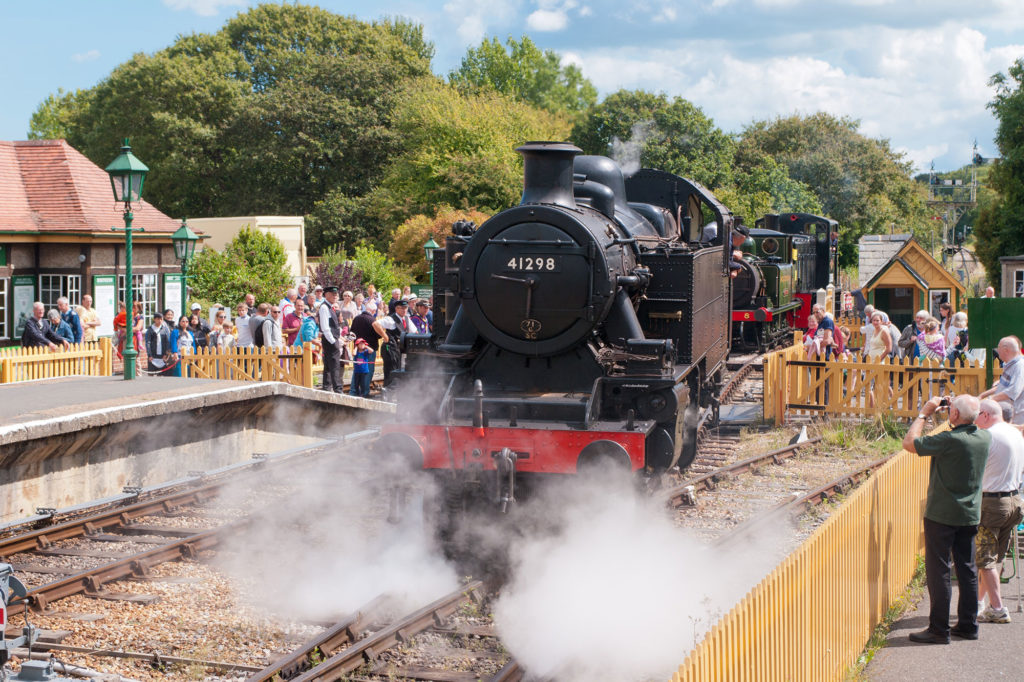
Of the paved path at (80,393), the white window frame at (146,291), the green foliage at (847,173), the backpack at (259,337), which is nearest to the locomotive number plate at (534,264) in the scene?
the paved path at (80,393)

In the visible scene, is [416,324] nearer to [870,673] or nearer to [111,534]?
[111,534]

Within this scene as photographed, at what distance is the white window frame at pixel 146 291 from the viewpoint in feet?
77.7

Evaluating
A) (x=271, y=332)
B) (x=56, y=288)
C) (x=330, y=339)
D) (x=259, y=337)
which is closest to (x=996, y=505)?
(x=330, y=339)

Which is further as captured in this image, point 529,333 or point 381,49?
point 381,49

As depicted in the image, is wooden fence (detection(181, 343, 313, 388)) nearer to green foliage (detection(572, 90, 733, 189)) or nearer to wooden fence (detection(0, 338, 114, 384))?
wooden fence (detection(0, 338, 114, 384))

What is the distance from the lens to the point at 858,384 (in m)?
14.3

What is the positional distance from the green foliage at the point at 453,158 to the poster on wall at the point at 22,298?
1750cm

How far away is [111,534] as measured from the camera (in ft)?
29.4

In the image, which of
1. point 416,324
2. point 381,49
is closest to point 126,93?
point 381,49

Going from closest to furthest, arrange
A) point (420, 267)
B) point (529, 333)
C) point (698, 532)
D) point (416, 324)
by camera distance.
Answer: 1. point (529, 333)
2. point (698, 532)
3. point (416, 324)
4. point (420, 267)

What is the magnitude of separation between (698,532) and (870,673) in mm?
2753

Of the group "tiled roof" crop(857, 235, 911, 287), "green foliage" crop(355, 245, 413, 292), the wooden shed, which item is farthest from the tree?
"green foliage" crop(355, 245, 413, 292)

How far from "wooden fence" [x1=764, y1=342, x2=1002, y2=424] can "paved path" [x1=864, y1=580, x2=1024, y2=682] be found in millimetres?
7338

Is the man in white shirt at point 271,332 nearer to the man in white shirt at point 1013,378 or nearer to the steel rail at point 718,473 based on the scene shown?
the steel rail at point 718,473
